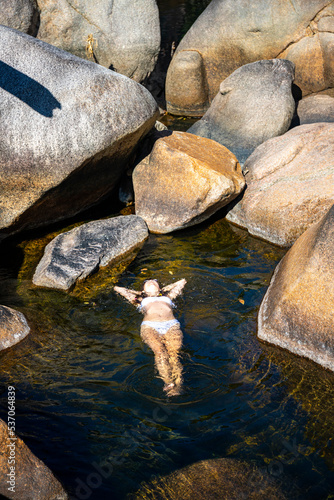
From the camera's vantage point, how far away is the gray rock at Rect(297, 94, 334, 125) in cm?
1052

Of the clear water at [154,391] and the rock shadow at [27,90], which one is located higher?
the rock shadow at [27,90]

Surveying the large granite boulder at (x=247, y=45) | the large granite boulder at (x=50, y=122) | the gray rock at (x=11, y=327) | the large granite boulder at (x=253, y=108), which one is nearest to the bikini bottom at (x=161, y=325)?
the gray rock at (x=11, y=327)

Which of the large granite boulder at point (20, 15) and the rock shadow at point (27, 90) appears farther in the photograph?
the large granite boulder at point (20, 15)

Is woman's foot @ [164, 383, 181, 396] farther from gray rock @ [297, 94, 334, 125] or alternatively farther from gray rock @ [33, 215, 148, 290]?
gray rock @ [297, 94, 334, 125]

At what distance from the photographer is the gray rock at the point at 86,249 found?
684cm

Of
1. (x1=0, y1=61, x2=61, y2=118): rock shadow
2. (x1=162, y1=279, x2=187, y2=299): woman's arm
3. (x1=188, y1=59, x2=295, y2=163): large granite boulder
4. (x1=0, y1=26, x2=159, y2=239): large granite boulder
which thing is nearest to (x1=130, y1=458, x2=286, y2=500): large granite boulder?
(x1=162, y1=279, x2=187, y2=299): woman's arm

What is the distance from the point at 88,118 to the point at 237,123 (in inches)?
148

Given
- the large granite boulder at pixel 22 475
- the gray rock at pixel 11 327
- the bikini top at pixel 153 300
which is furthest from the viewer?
the bikini top at pixel 153 300

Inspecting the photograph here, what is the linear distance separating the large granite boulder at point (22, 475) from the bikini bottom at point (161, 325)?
7.22 feet

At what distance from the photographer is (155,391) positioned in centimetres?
495

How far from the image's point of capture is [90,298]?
6621 millimetres

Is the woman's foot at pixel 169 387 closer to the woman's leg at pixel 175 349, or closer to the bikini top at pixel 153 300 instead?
the woman's leg at pixel 175 349

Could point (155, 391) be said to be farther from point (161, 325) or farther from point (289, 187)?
point (289, 187)

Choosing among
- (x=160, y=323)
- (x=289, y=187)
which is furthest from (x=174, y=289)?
(x=289, y=187)
